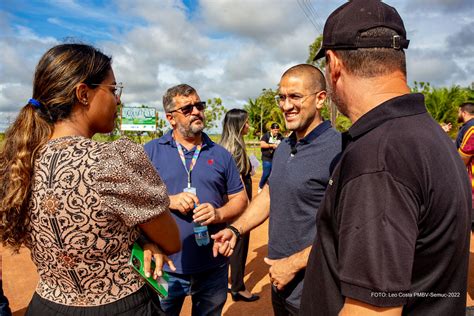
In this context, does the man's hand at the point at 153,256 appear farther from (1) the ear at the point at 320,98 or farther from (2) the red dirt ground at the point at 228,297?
(2) the red dirt ground at the point at 228,297

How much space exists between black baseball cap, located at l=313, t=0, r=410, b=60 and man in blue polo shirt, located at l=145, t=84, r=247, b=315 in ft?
5.61

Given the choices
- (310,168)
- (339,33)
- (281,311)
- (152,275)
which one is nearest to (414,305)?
(339,33)

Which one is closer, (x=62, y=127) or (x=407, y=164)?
(x=407, y=164)

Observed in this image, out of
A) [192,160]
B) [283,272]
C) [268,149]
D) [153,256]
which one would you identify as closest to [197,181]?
[192,160]

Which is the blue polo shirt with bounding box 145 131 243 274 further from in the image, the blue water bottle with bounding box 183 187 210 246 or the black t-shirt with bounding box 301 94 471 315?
the black t-shirt with bounding box 301 94 471 315

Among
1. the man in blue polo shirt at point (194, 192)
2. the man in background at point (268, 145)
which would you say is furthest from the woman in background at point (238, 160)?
the man in background at point (268, 145)

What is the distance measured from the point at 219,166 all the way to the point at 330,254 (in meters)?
1.97

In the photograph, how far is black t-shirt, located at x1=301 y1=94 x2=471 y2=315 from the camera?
1.03m

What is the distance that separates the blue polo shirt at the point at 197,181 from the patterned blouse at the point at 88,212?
1311 mm

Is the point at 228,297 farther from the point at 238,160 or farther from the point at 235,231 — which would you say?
the point at 235,231

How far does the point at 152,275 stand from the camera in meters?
1.69

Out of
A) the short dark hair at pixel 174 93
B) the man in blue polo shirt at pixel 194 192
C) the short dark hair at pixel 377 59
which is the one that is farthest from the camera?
the short dark hair at pixel 174 93

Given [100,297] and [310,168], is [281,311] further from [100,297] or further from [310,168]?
[100,297]

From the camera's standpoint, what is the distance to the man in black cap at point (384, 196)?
3.39ft
